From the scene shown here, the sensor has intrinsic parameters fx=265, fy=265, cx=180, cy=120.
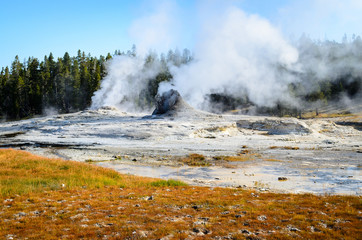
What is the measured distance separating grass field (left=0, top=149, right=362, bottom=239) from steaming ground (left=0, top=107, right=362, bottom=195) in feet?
14.7

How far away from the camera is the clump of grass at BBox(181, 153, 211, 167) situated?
22641 millimetres

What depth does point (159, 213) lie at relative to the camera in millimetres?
8820

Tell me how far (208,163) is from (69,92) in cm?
8079

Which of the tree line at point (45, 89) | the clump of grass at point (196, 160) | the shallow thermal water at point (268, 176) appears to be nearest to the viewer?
the shallow thermal water at point (268, 176)

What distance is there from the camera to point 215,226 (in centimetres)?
742

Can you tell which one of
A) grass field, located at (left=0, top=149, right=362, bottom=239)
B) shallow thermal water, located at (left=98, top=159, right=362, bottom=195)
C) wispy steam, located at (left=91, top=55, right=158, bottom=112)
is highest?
wispy steam, located at (left=91, top=55, right=158, bottom=112)

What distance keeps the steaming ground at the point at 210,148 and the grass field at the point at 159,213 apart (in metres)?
4.48

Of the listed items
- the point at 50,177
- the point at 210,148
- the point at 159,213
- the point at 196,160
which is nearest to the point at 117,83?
the point at 210,148

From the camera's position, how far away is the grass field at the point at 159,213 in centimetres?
692

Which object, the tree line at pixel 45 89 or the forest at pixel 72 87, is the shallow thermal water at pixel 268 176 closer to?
the forest at pixel 72 87

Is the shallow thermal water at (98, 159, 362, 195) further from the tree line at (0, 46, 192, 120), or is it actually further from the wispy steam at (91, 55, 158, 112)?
the tree line at (0, 46, 192, 120)

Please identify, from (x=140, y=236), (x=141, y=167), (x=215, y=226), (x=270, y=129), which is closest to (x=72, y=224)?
(x=140, y=236)

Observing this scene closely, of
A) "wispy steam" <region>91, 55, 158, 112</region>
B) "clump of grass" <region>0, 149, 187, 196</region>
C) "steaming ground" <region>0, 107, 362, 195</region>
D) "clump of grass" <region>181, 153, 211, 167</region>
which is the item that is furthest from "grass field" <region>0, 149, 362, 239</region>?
"wispy steam" <region>91, 55, 158, 112</region>

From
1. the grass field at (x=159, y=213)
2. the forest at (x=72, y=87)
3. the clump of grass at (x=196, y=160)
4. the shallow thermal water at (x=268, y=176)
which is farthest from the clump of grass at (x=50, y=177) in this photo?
the forest at (x=72, y=87)
